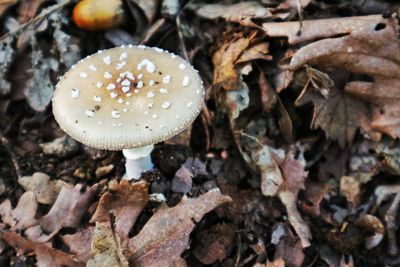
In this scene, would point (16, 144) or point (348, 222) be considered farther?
point (16, 144)

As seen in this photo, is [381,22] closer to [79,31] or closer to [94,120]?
[94,120]

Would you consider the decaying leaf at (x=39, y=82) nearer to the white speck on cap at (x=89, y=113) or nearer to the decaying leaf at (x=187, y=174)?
the white speck on cap at (x=89, y=113)

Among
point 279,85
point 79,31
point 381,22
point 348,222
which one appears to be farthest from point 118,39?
point 348,222

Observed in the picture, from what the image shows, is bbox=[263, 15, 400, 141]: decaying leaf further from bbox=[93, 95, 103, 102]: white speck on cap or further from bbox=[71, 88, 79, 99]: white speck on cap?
bbox=[71, 88, 79, 99]: white speck on cap

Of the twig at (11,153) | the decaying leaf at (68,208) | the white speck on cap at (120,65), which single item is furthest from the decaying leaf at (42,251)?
the white speck on cap at (120,65)

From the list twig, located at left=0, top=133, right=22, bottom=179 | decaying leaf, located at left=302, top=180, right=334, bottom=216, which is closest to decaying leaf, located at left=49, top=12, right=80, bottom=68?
twig, located at left=0, top=133, right=22, bottom=179

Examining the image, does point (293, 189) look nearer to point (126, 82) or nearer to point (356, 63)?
point (356, 63)
